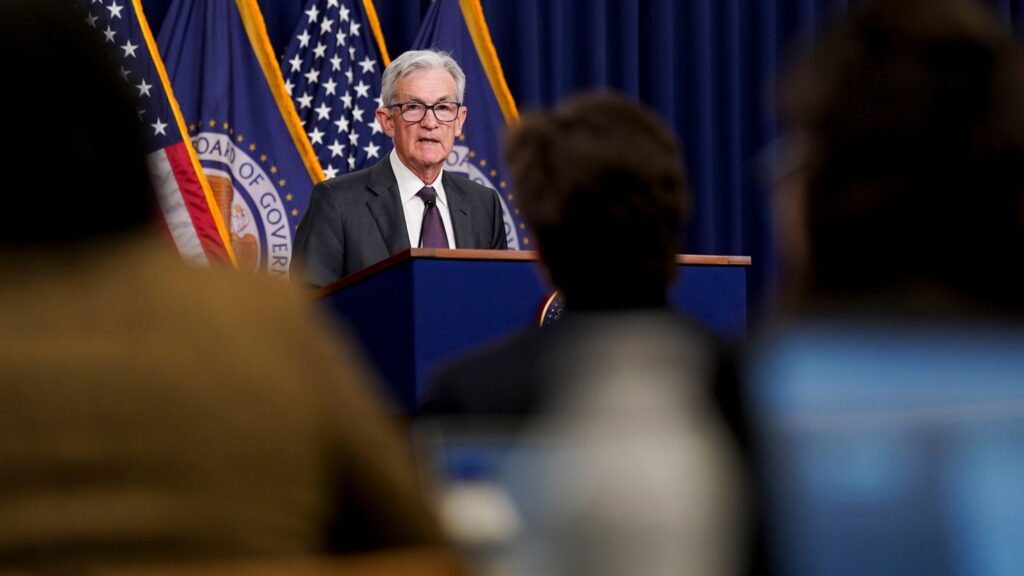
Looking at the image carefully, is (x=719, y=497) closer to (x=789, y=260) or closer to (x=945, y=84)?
(x=789, y=260)

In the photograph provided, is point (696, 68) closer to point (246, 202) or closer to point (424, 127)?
point (424, 127)

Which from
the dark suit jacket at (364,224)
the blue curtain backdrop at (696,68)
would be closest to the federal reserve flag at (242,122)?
the blue curtain backdrop at (696,68)

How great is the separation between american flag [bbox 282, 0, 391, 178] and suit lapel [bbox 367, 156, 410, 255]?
1.22 metres

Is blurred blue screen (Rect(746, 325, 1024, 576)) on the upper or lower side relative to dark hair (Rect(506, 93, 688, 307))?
lower

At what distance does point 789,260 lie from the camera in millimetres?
1049

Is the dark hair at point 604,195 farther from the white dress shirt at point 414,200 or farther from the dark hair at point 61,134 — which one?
the white dress shirt at point 414,200

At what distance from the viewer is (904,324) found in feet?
3.17

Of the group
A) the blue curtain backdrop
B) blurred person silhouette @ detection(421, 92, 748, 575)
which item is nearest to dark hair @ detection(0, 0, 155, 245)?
blurred person silhouette @ detection(421, 92, 748, 575)

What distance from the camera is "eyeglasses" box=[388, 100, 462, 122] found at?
196 inches

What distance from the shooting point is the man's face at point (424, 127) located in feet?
16.1

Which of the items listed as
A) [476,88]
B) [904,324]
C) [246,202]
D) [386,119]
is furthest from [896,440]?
[476,88]

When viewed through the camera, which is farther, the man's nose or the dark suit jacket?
the man's nose

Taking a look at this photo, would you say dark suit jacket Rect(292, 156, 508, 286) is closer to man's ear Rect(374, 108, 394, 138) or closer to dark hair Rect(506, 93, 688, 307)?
man's ear Rect(374, 108, 394, 138)

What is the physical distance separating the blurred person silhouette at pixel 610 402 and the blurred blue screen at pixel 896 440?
0.05 m
